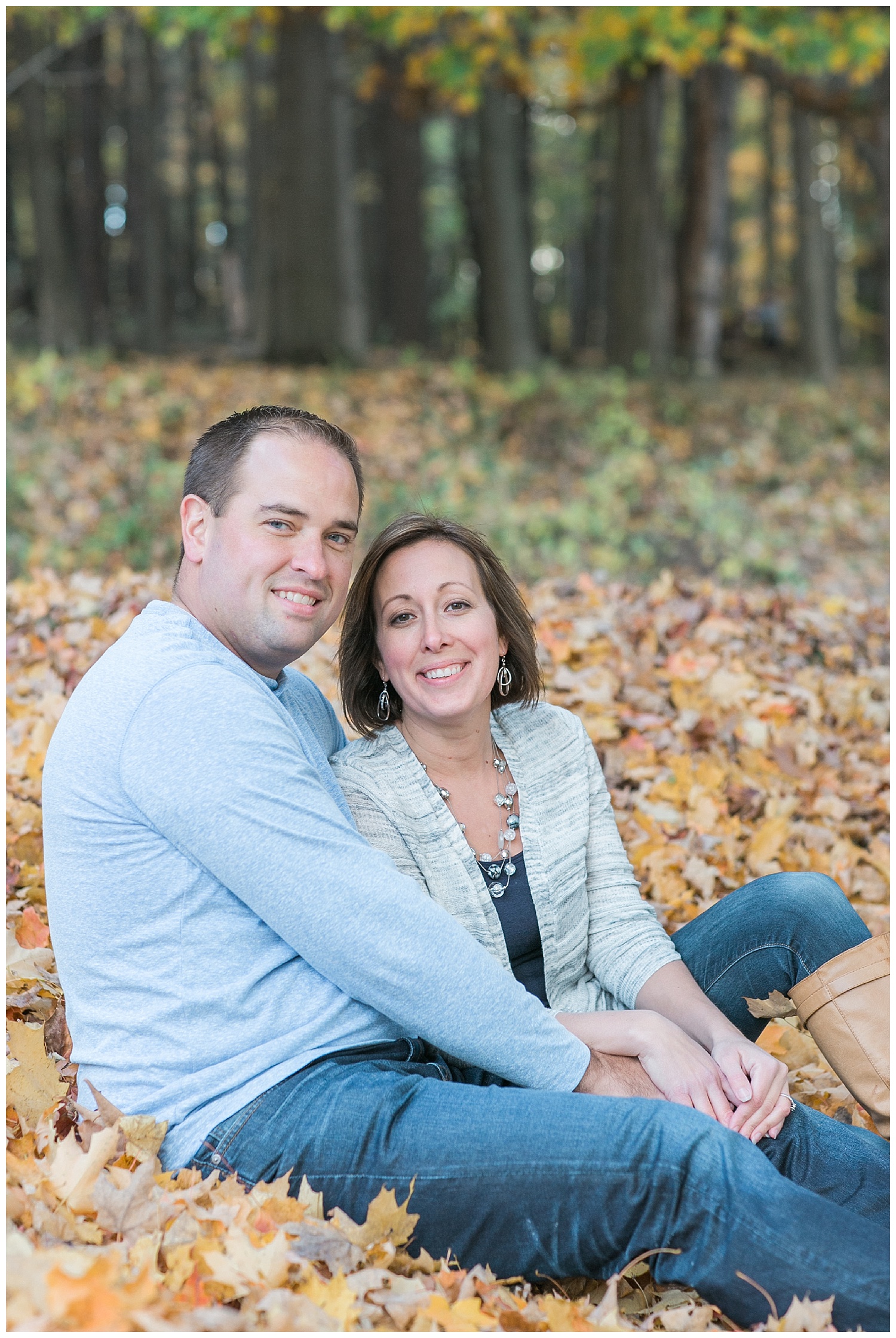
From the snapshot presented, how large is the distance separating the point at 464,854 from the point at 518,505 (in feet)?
25.3

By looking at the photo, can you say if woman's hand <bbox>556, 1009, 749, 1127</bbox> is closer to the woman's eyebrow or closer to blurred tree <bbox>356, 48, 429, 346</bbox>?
the woman's eyebrow

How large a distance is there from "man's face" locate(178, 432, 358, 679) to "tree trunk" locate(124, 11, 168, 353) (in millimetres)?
13830

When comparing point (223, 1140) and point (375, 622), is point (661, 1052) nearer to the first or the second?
point (223, 1140)

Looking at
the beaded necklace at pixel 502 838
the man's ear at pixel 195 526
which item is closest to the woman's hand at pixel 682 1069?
the beaded necklace at pixel 502 838

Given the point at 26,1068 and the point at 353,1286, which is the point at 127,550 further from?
the point at 353,1286

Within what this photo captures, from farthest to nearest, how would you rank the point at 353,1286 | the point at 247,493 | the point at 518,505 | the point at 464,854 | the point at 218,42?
the point at 218,42 → the point at 518,505 → the point at 464,854 → the point at 247,493 → the point at 353,1286

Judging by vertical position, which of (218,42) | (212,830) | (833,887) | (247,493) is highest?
(218,42)

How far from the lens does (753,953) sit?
9.18 feet

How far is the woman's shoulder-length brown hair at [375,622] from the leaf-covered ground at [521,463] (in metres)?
4.62

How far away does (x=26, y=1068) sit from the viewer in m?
2.50

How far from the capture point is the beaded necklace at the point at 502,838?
9.13 ft

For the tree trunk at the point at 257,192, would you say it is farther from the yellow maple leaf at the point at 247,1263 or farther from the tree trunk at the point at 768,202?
the yellow maple leaf at the point at 247,1263

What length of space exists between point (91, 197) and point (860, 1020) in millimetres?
17862

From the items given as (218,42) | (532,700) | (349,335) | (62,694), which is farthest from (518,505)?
(532,700)
